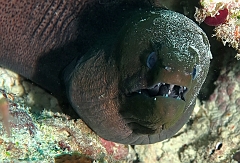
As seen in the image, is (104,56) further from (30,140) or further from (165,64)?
(30,140)

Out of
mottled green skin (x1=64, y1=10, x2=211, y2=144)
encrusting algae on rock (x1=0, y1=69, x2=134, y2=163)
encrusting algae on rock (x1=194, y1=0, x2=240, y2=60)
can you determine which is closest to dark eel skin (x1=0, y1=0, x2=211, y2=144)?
mottled green skin (x1=64, y1=10, x2=211, y2=144)

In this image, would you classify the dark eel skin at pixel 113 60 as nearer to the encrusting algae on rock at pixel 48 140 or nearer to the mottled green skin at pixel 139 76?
the mottled green skin at pixel 139 76

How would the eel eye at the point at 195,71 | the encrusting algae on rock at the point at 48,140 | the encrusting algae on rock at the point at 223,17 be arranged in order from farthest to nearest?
the encrusting algae on rock at the point at 223,17, the eel eye at the point at 195,71, the encrusting algae on rock at the point at 48,140

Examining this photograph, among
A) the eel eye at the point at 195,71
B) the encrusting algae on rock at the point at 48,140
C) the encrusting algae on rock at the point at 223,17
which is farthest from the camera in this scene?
the encrusting algae on rock at the point at 223,17

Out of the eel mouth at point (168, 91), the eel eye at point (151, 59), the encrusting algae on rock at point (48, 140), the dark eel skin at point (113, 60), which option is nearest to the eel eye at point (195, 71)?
the dark eel skin at point (113, 60)

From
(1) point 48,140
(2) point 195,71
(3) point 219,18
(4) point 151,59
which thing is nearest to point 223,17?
(3) point 219,18

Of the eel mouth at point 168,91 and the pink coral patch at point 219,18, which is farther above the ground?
the pink coral patch at point 219,18

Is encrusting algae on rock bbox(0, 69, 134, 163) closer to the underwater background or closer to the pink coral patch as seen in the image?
the underwater background
